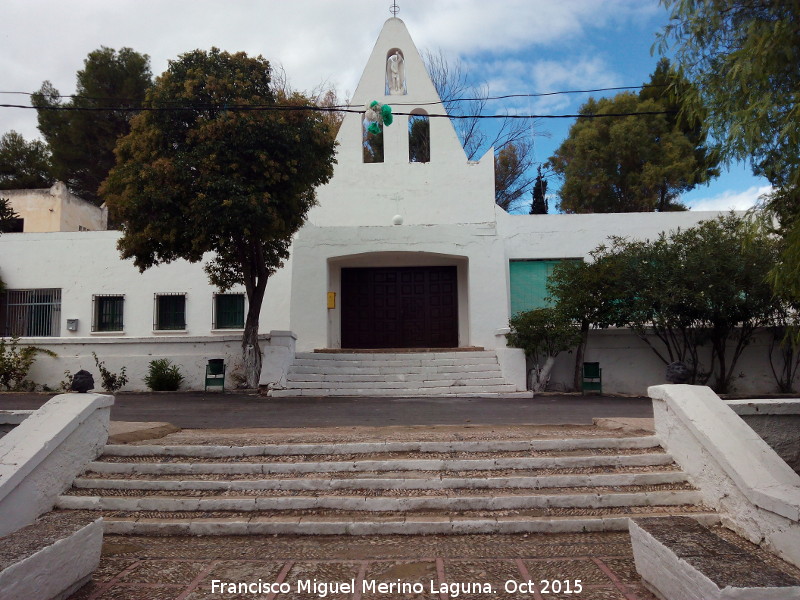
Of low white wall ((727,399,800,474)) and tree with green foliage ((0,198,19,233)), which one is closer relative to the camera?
low white wall ((727,399,800,474))

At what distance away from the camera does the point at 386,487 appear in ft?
16.6

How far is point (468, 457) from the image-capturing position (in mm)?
5586

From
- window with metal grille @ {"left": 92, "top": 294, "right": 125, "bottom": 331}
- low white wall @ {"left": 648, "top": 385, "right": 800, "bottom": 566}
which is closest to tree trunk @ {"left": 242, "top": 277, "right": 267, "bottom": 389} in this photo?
window with metal grille @ {"left": 92, "top": 294, "right": 125, "bottom": 331}

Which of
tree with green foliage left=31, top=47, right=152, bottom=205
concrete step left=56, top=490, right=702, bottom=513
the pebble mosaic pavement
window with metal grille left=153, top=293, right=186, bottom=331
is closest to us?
the pebble mosaic pavement

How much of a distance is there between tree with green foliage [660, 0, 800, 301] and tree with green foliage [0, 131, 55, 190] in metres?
28.6

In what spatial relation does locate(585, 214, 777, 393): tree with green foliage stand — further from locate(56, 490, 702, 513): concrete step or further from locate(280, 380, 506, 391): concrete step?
locate(56, 490, 702, 513): concrete step

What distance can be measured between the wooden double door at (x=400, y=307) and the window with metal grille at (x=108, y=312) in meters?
6.42

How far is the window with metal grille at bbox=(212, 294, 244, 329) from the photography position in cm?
1647

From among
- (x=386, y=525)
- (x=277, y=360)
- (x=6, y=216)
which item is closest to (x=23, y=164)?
(x=6, y=216)

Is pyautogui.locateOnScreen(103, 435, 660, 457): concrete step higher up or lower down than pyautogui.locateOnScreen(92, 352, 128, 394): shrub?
lower down

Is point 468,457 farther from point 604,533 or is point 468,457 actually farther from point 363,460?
point 604,533

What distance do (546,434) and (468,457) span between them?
1.28 m

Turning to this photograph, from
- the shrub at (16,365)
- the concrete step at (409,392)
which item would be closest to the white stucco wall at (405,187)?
the concrete step at (409,392)

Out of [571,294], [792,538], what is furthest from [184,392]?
[792,538]
